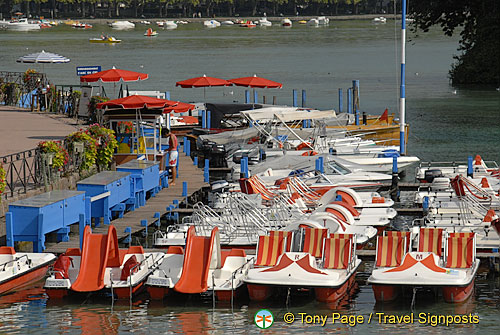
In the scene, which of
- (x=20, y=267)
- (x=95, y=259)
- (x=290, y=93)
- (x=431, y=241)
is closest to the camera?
(x=95, y=259)

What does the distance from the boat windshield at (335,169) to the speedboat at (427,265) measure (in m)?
10.2

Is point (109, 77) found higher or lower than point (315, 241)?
higher

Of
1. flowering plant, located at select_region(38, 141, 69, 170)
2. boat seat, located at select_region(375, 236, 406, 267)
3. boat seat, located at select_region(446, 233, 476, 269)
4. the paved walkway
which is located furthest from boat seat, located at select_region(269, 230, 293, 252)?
the paved walkway

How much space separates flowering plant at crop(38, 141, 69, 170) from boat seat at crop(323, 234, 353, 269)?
8587 millimetres

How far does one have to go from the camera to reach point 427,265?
62.8 feet

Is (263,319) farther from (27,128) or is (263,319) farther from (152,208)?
(27,128)

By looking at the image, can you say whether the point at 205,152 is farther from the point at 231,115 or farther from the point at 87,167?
the point at 87,167

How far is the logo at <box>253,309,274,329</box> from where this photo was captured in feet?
59.8

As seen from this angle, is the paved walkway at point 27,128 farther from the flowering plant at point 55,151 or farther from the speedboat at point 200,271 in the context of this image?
the speedboat at point 200,271

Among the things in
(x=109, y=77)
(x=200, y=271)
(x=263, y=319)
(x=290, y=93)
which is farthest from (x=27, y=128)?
(x=290, y=93)

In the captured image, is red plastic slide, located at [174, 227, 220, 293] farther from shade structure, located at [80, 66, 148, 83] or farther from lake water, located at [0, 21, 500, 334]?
shade structure, located at [80, 66, 148, 83]

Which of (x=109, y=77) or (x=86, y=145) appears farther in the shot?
(x=109, y=77)

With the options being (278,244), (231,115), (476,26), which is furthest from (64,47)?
(278,244)

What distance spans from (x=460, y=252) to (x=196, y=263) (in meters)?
5.16
